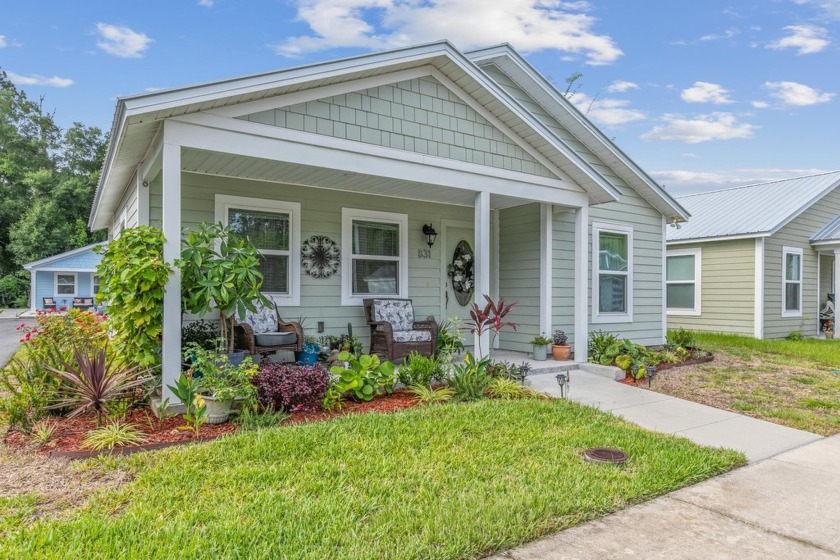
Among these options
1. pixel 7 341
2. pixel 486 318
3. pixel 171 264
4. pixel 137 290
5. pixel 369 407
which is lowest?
pixel 7 341

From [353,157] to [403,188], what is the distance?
159cm

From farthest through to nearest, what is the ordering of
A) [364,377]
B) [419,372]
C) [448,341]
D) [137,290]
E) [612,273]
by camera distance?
[612,273]
[448,341]
[419,372]
[364,377]
[137,290]

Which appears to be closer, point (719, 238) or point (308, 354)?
point (308, 354)

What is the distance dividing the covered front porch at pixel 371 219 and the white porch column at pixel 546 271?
20 mm

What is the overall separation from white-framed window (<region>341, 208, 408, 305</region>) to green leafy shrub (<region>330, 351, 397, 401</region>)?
2231 millimetres

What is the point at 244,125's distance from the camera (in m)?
5.09

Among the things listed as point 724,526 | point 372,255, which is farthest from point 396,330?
point 724,526

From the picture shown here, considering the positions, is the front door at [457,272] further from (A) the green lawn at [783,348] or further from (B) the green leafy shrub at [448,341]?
(A) the green lawn at [783,348]

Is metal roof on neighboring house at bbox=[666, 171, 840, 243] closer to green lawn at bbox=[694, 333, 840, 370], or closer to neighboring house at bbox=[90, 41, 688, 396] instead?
green lawn at bbox=[694, 333, 840, 370]

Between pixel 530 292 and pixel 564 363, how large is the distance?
146cm

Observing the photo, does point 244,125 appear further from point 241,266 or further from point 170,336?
point 170,336

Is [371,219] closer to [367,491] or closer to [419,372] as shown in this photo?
[419,372]

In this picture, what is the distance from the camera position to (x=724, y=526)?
2.92 metres

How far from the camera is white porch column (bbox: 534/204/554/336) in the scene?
820 centimetres
